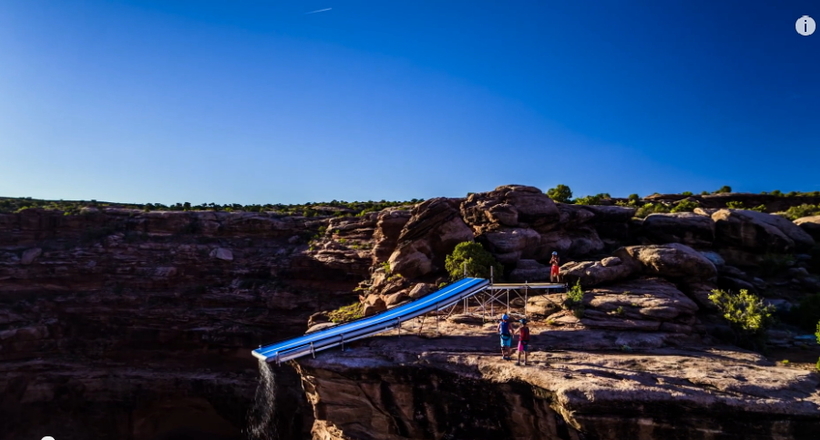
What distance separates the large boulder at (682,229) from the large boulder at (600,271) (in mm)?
8588

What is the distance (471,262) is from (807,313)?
14572 millimetres

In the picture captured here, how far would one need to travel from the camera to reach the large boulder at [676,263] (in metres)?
19.6

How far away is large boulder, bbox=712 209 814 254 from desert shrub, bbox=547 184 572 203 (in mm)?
14185

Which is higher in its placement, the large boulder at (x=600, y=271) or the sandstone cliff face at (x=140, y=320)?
the large boulder at (x=600, y=271)

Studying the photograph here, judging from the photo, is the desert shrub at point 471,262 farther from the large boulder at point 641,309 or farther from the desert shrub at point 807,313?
the desert shrub at point 807,313

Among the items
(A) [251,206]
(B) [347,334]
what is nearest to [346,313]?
(B) [347,334]

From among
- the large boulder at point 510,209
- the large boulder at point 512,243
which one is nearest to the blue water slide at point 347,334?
the large boulder at point 512,243

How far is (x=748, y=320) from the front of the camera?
16.8 meters

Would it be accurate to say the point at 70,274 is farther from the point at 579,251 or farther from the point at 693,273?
the point at 693,273

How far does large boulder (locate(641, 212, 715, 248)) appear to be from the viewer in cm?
2642

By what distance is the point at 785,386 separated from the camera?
37.2 ft

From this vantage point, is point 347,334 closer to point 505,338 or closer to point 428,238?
point 505,338

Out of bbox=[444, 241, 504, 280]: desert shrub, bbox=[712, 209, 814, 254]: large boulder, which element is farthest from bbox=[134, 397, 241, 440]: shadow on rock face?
bbox=[712, 209, 814, 254]: large boulder

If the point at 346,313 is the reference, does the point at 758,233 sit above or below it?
above
